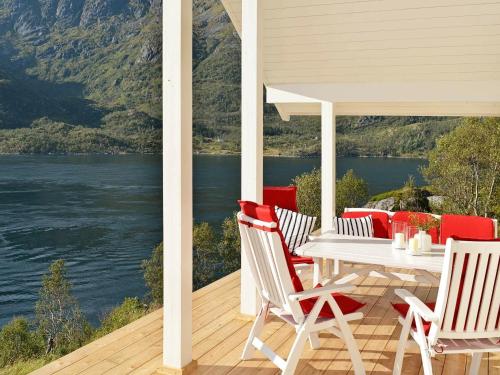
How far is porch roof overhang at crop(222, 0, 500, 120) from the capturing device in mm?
5617

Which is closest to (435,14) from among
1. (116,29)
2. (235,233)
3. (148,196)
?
(235,233)

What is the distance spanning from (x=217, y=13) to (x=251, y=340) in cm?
2837

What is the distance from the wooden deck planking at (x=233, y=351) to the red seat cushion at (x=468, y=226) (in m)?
0.81

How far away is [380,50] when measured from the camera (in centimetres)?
617

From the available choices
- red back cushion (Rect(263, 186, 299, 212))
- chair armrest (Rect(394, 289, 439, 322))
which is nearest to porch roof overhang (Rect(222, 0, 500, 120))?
red back cushion (Rect(263, 186, 299, 212))

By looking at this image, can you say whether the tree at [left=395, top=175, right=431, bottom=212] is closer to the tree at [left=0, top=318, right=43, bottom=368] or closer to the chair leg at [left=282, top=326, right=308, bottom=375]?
the tree at [left=0, top=318, right=43, bottom=368]

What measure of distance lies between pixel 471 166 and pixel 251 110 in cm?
1170

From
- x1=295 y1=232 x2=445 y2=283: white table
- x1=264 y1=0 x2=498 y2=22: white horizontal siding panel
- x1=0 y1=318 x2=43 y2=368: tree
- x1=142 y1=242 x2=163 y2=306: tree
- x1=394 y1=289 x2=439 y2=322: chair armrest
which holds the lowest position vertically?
x1=0 y1=318 x2=43 y2=368: tree

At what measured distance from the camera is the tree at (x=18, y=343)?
19516 millimetres

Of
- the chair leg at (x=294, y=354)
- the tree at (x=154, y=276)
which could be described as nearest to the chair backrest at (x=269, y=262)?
the chair leg at (x=294, y=354)

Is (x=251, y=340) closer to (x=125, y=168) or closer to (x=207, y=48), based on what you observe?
(x=125, y=168)

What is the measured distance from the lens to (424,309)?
8.94 ft

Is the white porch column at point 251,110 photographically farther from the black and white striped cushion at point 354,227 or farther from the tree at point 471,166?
the tree at point 471,166

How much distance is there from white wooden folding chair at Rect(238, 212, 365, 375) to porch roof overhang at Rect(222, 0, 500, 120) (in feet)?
11.0
